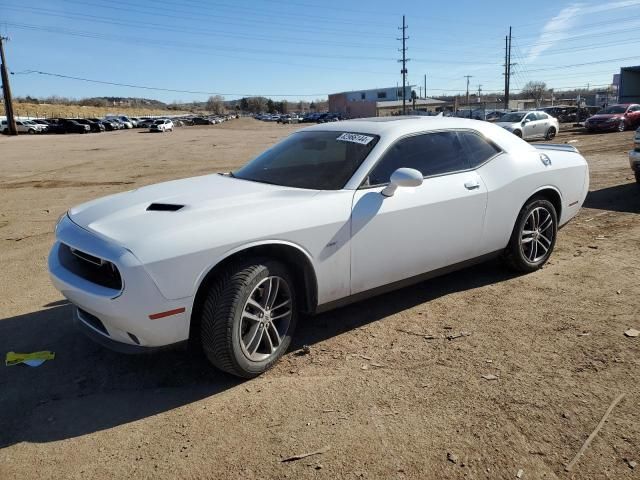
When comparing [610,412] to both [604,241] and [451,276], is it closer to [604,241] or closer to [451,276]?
[451,276]

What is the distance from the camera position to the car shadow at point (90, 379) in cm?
289

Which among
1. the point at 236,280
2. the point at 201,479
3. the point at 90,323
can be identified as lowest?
the point at 201,479

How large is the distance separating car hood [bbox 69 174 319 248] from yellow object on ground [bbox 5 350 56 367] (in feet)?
3.32

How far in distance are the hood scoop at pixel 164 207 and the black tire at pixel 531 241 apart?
3068 millimetres

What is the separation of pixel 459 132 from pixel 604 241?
280 centimetres

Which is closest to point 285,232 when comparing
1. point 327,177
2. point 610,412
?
point 327,177

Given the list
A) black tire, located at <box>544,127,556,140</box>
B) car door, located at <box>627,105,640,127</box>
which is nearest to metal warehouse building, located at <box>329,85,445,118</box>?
car door, located at <box>627,105,640,127</box>

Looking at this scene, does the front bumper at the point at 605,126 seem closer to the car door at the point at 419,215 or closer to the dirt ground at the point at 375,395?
the dirt ground at the point at 375,395

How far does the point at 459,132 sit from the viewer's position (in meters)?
4.46

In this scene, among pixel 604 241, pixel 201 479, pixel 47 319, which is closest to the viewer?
pixel 201 479

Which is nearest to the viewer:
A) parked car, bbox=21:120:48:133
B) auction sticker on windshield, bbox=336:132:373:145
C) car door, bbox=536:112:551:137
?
auction sticker on windshield, bbox=336:132:373:145

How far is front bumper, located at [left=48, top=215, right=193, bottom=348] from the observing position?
275cm

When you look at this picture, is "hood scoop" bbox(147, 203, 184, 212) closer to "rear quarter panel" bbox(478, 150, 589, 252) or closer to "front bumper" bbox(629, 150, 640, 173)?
"rear quarter panel" bbox(478, 150, 589, 252)

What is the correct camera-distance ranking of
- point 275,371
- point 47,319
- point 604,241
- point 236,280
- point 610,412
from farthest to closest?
point 604,241, point 47,319, point 275,371, point 236,280, point 610,412
